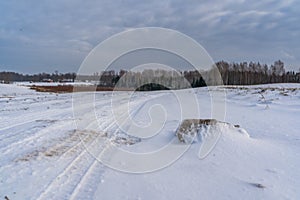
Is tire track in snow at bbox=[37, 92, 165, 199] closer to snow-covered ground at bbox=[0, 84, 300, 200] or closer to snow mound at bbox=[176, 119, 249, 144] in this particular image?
snow-covered ground at bbox=[0, 84, 300, 200]

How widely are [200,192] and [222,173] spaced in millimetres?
987

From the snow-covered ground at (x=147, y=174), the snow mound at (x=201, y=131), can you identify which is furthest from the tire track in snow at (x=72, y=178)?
the snow mound at (x=201, y=131)

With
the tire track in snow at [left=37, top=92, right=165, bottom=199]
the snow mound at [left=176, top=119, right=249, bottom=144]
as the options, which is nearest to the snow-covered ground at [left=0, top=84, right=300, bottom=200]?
the tire track in snow at [left=37, top=92, right=165, bottom=199]

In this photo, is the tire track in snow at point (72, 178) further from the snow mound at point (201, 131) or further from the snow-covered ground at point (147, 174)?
the snow mound at point (201, 131)

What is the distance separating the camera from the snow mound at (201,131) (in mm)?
7285

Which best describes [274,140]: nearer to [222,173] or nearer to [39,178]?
[222,173]

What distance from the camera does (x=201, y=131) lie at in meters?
7.43

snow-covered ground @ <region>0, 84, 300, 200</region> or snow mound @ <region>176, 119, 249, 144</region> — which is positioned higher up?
snow mound @ <region>176, 119, 249, 144</region>

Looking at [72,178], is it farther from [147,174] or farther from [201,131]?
[201,131]

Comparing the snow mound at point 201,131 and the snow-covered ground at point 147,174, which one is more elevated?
the snow mound at point 201,131

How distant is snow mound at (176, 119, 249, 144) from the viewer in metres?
7.29

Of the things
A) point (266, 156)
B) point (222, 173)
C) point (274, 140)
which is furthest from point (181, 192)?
point (274, 140)

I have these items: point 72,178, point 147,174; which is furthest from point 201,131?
point 72,178

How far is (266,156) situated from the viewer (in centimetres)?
616
